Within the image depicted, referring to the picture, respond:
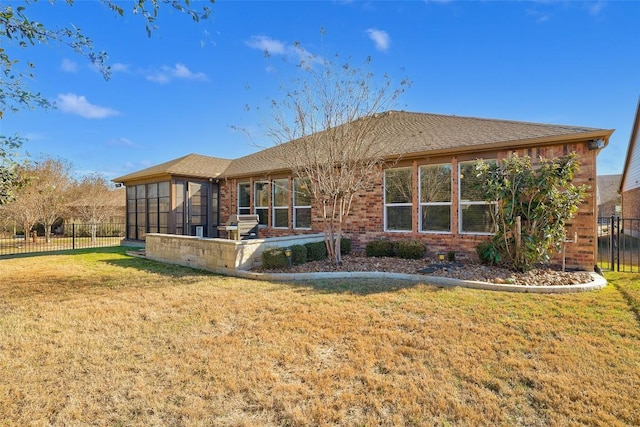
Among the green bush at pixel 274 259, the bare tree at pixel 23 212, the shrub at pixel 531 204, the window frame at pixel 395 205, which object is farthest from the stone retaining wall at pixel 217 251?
the bare tree at pixel 23 212

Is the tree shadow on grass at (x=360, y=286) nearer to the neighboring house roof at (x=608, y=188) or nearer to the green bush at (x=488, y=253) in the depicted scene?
the green bush at (x=488, y=253)

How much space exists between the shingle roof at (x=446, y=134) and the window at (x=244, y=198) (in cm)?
82

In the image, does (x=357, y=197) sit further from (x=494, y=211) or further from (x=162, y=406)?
(x=162, y=406)

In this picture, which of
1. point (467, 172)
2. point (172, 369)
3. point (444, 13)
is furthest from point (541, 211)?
point (172, 369)

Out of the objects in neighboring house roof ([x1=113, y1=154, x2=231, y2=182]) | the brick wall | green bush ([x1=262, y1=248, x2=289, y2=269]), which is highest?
neighboring house roof ([x1=113, y1=154, x2=231, y2=182])

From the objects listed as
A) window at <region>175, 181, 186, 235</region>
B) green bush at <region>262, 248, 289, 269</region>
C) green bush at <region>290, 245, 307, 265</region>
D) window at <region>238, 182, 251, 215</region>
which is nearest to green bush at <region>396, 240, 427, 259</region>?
green bush at <region>290, 245, 307, 265</region>

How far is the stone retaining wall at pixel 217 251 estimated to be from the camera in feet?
27.3

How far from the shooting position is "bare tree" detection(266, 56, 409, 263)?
868cm

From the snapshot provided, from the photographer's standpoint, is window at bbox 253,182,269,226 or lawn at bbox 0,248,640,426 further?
window at bbox 253,182,269,226

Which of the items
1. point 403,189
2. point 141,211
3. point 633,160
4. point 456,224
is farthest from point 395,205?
point 633,160

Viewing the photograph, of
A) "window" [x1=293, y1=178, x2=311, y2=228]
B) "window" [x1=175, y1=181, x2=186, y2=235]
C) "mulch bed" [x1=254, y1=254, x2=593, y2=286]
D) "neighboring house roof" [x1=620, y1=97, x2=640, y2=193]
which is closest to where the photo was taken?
"mulch bed" [x1=254, y1=254, x2=593, y2=286]

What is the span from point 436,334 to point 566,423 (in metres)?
1.69

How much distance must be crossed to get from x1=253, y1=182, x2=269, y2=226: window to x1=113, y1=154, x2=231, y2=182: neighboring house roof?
2.30 meters

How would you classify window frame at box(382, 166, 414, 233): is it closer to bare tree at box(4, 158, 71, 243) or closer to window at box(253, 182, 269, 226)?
window at box(253, 182, 269, 226)
